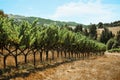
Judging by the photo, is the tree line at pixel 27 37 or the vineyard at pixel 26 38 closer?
the tree line at pixel 27 37

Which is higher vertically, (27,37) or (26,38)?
(27,37)

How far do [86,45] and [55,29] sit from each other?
1744 inches

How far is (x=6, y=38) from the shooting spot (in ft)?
163

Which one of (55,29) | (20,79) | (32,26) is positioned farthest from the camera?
(55,29)

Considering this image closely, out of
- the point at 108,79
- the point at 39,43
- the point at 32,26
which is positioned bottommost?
the point at 108,79

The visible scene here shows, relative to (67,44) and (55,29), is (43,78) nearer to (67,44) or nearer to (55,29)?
(55,29)

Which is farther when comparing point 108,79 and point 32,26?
point 32,26

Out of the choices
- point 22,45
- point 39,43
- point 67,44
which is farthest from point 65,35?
point 22,45

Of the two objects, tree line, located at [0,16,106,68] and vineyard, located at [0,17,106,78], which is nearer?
tree line, located at [0,16,106,68]

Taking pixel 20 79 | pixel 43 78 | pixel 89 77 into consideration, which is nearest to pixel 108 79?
pixel 89 77

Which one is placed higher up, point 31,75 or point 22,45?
point 22,45

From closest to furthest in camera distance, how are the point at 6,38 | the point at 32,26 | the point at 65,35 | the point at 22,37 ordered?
the point at 6,38 → the point at 22,37 → the point at 32,26 → the point at 65,35

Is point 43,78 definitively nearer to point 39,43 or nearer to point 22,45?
point 22,45

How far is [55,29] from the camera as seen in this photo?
251 ft
